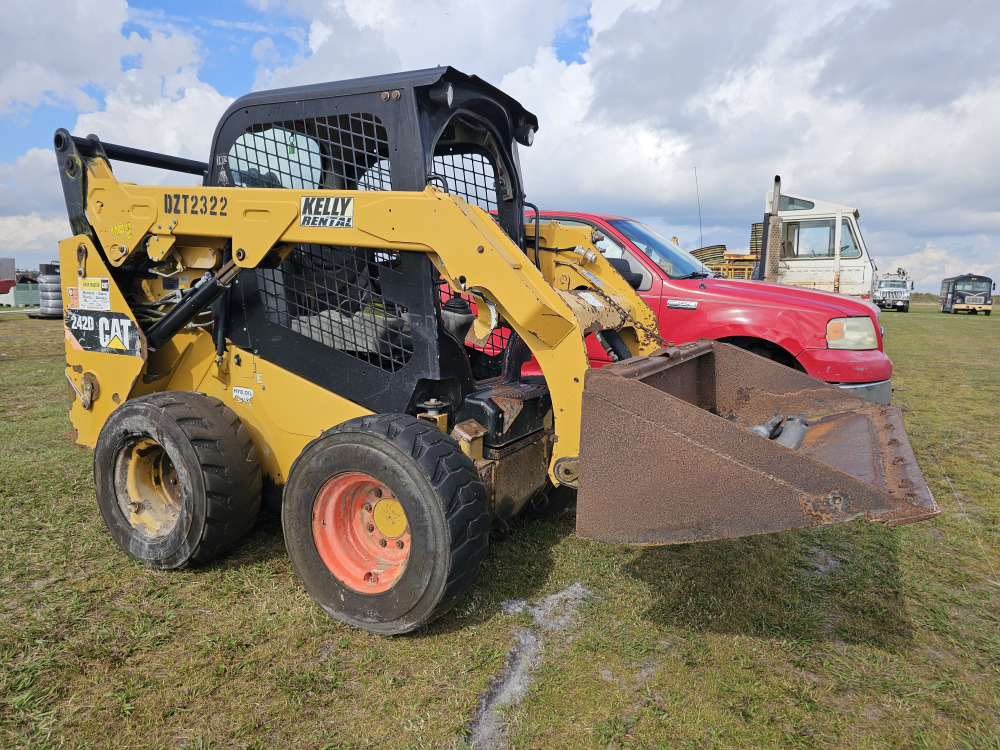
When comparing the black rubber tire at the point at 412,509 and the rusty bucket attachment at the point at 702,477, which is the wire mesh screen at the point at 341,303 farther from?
the rusty bucket attachment at the point at 702,477

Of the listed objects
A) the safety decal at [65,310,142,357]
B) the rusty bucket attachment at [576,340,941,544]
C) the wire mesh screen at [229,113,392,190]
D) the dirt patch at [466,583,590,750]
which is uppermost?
the wire mesh screen at [229,113,392,190]

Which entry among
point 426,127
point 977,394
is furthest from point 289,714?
point 977,394

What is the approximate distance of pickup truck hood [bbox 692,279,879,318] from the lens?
210 inches

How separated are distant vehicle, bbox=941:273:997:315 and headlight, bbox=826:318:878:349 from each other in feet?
136

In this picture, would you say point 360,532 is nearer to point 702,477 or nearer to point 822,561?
point 702,477

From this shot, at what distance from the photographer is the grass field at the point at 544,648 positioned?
2354 millimetres

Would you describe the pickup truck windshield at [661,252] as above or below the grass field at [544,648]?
above

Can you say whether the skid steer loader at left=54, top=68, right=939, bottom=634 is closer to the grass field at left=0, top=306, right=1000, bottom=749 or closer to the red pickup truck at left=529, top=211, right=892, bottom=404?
the grass field at left=0, top=306, right=1000, bottom=749

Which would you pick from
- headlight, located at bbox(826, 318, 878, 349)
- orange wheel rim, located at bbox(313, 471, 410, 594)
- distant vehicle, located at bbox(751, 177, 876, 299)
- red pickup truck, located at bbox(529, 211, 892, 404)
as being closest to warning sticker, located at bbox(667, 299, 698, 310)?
red pickup truck, located at bbox(529, 211, 892, 404)

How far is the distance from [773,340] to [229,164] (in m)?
4.15

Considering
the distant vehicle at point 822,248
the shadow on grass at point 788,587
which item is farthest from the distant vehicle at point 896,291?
the shadow on grass at point 788,587

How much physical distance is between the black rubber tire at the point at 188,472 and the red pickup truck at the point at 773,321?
281 cm

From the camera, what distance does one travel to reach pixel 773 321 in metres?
5.31

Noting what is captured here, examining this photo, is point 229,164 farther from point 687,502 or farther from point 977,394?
point 977,394
